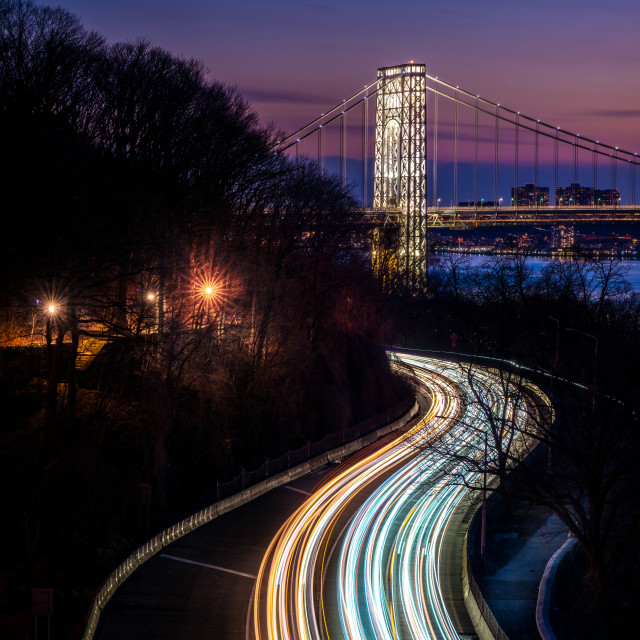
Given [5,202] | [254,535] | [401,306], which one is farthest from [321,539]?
[401,306]

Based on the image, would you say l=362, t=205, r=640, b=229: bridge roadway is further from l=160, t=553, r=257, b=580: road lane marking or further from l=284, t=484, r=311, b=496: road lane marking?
l=160, t=553, r=257, b=580: road lane marking

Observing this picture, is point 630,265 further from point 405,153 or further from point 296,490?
point 296,490

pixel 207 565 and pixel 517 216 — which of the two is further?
pixel 517 216

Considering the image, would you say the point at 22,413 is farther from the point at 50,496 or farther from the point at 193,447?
the point at 193,447

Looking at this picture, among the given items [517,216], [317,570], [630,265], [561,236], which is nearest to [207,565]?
[317,570]

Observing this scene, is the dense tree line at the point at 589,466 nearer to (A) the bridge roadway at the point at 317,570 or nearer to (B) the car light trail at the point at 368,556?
(B) the car light trail at the point at 368,556
